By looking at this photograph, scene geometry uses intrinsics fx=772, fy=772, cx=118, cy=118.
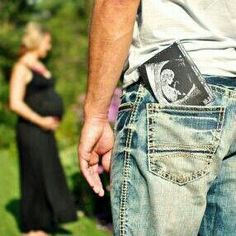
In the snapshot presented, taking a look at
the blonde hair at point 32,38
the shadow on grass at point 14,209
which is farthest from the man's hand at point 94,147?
the shadow on grass at point 14,209

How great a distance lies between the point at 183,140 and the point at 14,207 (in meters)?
6.19

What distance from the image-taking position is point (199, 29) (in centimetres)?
225

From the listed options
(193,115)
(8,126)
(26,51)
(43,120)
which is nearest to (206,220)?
(193,115)

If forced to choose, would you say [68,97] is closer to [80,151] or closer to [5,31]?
[5,31]

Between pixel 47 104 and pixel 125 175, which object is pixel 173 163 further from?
pixel 47 104

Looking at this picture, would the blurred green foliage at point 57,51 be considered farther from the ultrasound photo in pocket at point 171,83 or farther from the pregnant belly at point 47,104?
the ultrasound photo in pocket at point 171,83

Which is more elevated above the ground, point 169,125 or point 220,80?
point 220,80

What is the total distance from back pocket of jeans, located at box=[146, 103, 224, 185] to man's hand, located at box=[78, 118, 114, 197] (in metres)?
0.22

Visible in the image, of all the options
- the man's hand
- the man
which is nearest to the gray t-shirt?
the man

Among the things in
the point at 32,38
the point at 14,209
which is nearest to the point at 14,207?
the point at 14,209

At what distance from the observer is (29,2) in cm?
1758

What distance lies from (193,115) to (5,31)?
1441 cm

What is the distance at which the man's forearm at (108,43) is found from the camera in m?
2.26

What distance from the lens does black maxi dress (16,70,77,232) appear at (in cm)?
691
